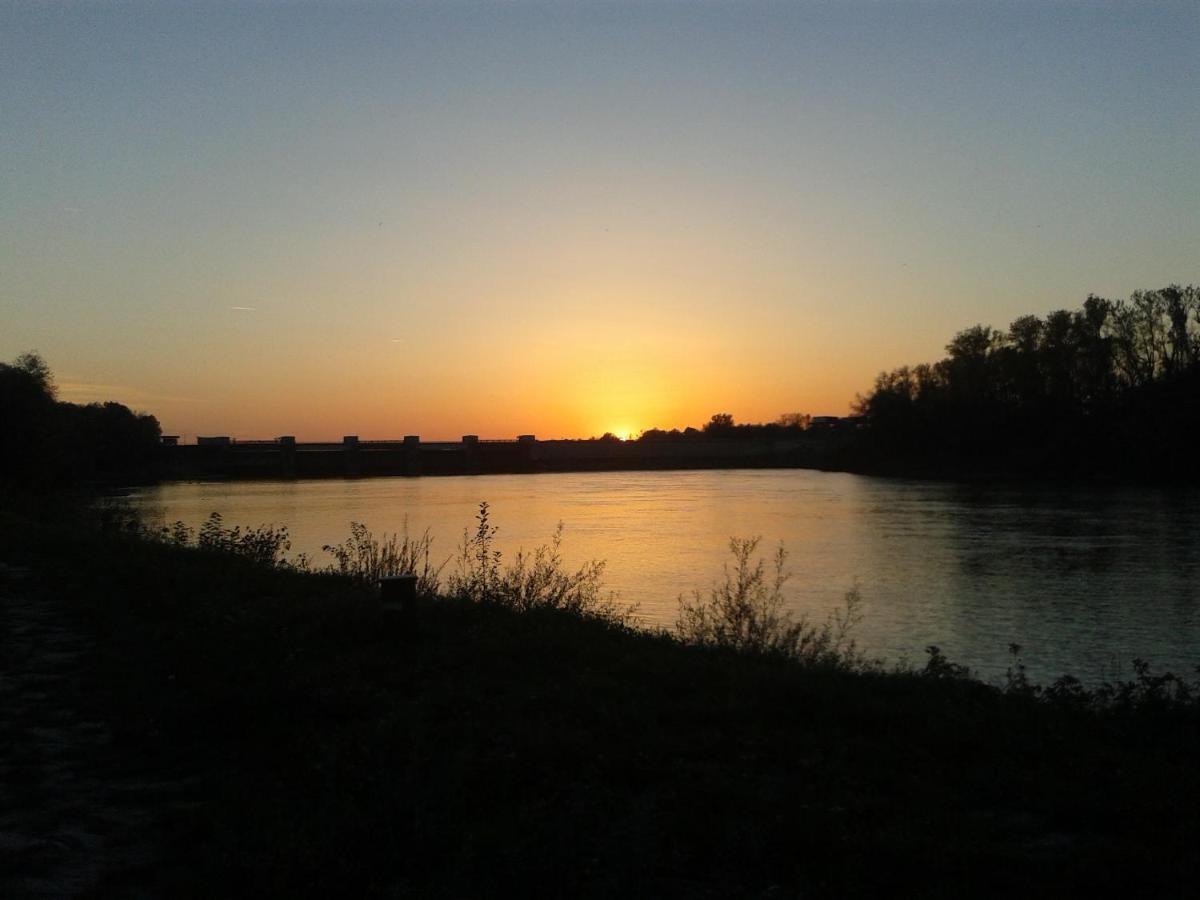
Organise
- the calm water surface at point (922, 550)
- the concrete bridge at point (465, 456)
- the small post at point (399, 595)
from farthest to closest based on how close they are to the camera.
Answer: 1. the concrete bridge at point (465, 456)
2. the calm water surface at point (922, 550)
3. the small post at point (399, 595)

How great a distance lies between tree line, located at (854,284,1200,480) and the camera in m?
84.1

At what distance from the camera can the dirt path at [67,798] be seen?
190 inches

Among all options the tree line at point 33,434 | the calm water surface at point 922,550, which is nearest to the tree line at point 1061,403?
the calm water surface at point 922,550

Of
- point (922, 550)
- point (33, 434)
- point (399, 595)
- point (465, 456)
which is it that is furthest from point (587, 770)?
point (465, 456)

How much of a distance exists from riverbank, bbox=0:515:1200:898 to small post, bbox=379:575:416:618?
0.42 ft

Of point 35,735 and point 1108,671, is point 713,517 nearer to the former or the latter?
point 1108,671

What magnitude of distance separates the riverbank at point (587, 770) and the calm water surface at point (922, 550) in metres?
8.80

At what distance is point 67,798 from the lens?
587 cm

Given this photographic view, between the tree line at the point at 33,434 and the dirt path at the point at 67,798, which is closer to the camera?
the dirt path at the point at 67,798

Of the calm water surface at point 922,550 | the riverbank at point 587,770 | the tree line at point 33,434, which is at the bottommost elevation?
the calm water surface at point 922,550

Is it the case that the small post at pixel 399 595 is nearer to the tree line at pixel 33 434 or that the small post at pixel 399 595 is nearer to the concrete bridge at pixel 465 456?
the tree line at pixel 33 434

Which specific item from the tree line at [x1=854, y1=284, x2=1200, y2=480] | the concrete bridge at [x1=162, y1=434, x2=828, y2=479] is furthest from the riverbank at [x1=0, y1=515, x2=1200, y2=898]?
the concrete bridge at [x1=162, y1=434, x2=828, y2=479]

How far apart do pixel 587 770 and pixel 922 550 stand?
31136mm

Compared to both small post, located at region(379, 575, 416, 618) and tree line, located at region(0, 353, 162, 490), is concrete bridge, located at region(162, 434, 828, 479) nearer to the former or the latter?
tree line, located at region(0, 353, 162, 490)
